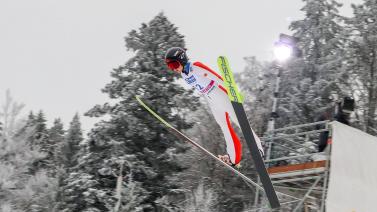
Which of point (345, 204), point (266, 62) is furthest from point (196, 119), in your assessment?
point (345, 204)

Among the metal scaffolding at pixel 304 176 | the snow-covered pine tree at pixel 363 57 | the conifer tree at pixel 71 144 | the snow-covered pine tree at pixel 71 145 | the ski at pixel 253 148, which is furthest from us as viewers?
the conifer tree at pixel 71 144

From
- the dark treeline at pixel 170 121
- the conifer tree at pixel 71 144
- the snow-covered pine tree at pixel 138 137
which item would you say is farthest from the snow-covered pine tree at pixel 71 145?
the snow-covered pine tree at pixel 138 137

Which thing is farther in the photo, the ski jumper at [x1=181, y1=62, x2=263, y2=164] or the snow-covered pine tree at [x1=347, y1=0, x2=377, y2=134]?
the snow-covered pine tree at [x1=347, y1=0, x2=377, y2=134]

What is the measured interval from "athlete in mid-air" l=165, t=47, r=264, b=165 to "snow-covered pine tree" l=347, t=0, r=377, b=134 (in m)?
20.9

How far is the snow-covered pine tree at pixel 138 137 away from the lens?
22688mm

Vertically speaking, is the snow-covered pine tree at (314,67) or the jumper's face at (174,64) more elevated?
the snow-covered pine tree at (314,67)

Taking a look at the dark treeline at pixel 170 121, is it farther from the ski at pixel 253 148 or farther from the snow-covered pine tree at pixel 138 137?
the ski at pixel 253 148

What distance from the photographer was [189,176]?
1234 inches

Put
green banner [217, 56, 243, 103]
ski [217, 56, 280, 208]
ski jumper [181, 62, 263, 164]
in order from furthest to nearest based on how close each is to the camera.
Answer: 1. ski jumper [181, 62, 263, 164]
2. green banner [217, 56, 243, 103]
3. ski [217, 56, 280, 208]

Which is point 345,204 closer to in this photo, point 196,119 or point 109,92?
point 109,92

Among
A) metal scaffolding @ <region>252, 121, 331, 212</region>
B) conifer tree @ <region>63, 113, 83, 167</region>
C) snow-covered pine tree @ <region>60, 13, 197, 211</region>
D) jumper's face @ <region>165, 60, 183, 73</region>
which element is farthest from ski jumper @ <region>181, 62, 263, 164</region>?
conifer tree @ <region>63, 113, 83, 167</region>

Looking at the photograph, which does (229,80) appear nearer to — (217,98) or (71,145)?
(217,98)

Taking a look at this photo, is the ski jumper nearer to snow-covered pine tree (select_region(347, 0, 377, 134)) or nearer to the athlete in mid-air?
the athlete in mid-air

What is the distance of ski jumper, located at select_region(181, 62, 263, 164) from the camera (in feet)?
29.3
